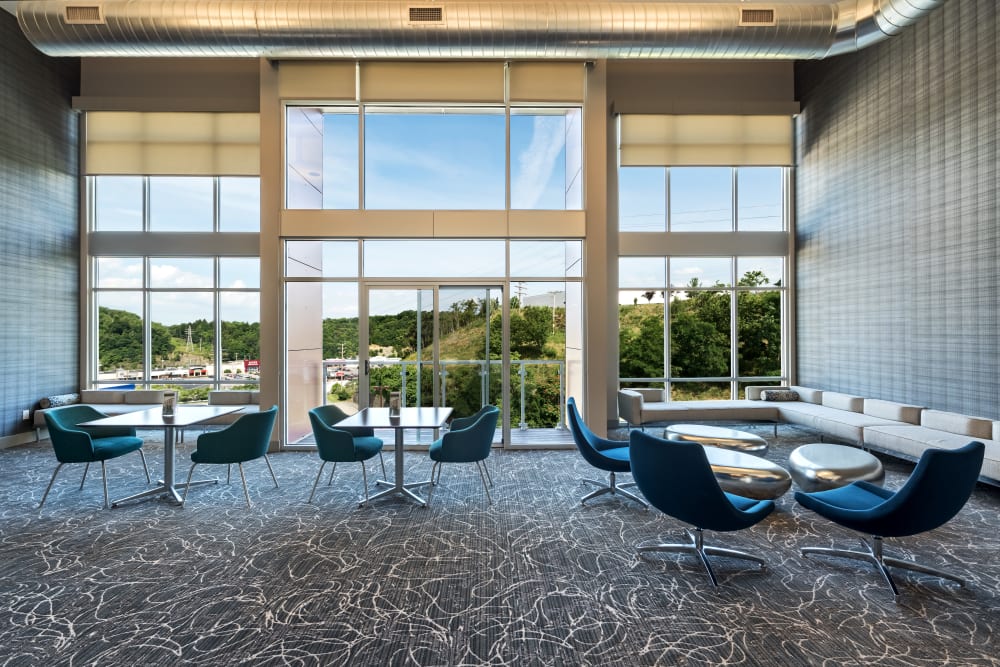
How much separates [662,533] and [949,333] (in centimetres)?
470

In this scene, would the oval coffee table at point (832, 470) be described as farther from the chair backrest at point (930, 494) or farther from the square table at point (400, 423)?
the square table at point (400, 423)

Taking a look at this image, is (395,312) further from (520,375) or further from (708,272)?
(708,272)

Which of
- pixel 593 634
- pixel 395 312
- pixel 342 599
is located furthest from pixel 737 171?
pixel 342 599

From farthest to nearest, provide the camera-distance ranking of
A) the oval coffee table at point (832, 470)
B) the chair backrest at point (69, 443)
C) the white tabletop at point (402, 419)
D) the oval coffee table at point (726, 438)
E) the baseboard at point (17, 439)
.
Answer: the baseboard at point (17, 439) < the oval coffee table at point (726, 438) < the white tabletop at point (402, 419) < the chair backrest at point (69, 443) < the oval coffee table at point (832, 470)

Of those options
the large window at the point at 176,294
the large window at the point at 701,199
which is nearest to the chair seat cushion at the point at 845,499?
the large window at the point at 701,199

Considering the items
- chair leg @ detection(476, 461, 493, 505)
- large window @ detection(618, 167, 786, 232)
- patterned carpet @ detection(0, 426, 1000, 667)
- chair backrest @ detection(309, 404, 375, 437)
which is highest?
large window @ detection(618, 167, 786, 232)

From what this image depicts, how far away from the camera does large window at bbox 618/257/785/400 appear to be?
8.45 meters

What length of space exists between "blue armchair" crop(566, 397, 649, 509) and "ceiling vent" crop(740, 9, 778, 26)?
4458 millimetres

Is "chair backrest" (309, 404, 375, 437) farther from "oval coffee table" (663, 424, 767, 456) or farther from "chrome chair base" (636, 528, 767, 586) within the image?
"oval coffee table" (663, 424, 767, 456)

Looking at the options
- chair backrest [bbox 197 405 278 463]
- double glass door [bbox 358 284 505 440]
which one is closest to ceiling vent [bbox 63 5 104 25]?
double glass door [bbox 358 284 505 440]

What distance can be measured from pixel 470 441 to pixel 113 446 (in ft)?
11.3

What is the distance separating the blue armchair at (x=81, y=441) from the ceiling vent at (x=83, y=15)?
4010 mm

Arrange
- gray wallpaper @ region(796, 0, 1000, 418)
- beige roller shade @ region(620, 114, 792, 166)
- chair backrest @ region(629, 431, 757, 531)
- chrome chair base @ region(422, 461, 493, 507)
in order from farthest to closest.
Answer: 1. beige roller shade @ region(620, 114, 792, 166)
2. gray wallpaper @ region(796, 0, 1000, 418)
3. chrome chair base @ region(422, 461, 493, 507)
4. chair backrest @ region(629, 431, 757, 531)

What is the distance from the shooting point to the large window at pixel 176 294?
310 inches
